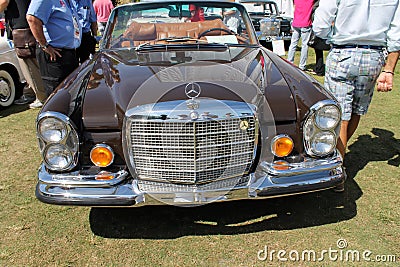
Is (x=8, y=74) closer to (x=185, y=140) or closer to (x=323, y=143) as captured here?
(x=185, y=140)

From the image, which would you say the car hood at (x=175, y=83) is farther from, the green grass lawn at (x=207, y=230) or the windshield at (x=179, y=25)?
the green grass lawn at (x=207, y=230)

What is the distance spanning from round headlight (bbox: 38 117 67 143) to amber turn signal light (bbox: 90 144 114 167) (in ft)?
0.72

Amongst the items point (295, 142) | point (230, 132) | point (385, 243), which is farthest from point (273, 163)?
point (385, 243)

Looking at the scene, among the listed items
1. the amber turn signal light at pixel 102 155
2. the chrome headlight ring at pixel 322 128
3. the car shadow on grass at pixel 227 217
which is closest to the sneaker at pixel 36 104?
the car shadow on grass at pixel 227 217

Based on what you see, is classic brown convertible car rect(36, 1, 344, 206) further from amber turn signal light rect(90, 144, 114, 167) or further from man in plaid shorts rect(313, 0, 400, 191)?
man in plaid shorts rect(313, 0, 400, 191)

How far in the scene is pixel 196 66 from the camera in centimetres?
289

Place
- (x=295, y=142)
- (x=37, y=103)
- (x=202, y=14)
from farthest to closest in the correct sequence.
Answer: (x=37, y=103)
(x=202, y=14)
(x=295, y=142)

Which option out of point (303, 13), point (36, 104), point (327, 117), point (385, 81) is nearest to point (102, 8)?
point (36, 104)

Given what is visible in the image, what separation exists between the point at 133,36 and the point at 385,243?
287cm

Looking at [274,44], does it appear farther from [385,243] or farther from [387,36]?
[385,243]

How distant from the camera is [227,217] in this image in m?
2.85

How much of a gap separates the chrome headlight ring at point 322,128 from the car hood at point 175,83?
132 millimetres

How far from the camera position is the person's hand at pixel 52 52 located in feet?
13.0

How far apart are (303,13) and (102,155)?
21.5ft
